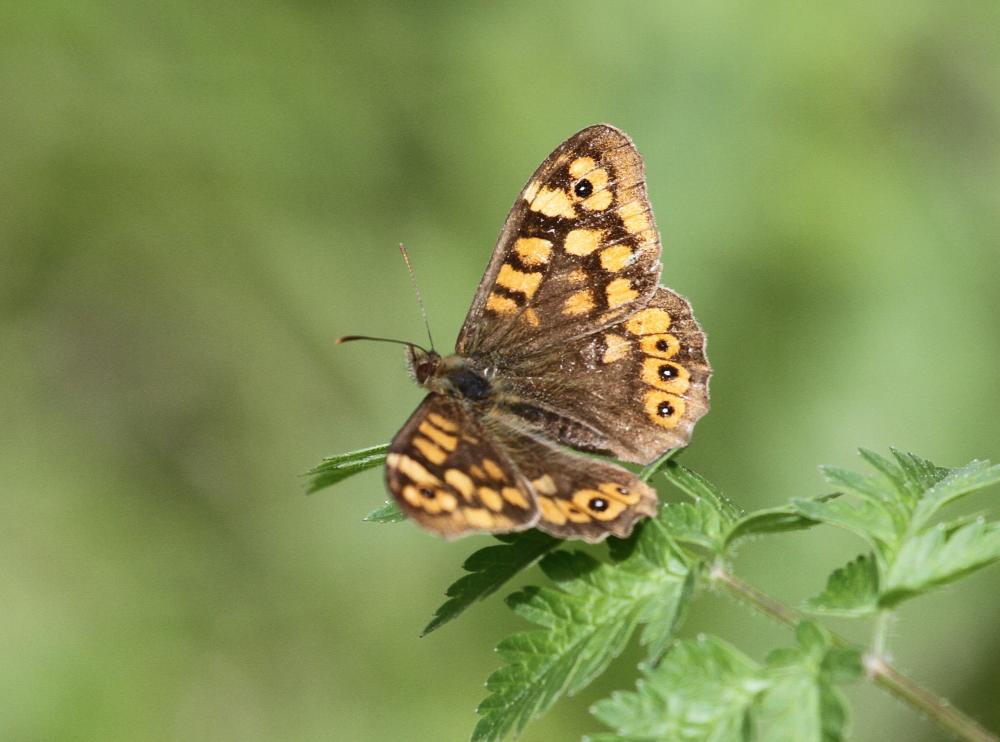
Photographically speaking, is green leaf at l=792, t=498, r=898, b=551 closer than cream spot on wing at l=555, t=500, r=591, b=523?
Yes

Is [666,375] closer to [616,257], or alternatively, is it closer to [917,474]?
[616,257]

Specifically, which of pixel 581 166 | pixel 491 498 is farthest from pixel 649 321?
pixel 491 498

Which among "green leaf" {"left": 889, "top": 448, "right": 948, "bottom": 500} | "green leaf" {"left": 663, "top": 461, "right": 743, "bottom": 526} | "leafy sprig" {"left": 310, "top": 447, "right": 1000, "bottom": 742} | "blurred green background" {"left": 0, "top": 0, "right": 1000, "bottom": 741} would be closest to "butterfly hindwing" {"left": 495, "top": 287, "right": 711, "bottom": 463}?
"green leaf" {"left": 663, "top": 461, "right": 743, "bottom": 526}

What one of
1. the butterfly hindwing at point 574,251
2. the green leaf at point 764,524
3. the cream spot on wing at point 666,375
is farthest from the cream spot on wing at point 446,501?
the butterfly hindwing at point 574,251

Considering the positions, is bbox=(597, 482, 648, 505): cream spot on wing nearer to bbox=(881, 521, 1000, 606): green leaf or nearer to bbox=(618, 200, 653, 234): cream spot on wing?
bbox=(881, 521, 1000, 606): green leaf

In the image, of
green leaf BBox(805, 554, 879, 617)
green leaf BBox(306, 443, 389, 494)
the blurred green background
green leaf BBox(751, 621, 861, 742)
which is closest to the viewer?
green leaf BBox(751, 621, 861, 742)

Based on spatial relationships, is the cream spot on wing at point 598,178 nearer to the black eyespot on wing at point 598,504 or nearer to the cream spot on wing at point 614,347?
the cream spot on wing at point 614,347

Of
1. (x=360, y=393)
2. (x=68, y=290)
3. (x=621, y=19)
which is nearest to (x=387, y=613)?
(x=360, y=393)
